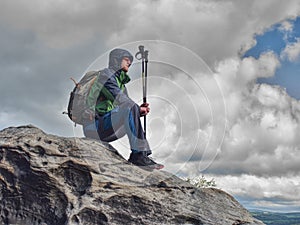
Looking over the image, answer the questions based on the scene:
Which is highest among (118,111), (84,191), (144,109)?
(144,109)

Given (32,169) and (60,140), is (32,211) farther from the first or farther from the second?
(60,140)

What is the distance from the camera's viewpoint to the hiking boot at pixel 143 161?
438 inches

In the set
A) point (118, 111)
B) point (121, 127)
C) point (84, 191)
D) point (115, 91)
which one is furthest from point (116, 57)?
point (84, 191)

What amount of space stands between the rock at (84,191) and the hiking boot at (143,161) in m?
0.22

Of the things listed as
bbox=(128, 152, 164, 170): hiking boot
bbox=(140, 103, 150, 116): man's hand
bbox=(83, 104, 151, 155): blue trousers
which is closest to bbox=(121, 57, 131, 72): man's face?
bbox=(140, 103, 150, 116): man's hand

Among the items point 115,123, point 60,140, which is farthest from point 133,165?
point 60,140

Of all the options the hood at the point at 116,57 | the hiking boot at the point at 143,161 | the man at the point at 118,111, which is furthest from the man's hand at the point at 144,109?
the hood at the point at 116,57

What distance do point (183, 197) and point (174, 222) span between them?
82 centimetres

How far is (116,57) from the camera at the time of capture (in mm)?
12008

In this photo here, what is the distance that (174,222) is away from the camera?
33.2 ft

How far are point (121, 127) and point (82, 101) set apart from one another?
55.5 inches

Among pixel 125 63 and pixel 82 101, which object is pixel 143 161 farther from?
pixel 125 63

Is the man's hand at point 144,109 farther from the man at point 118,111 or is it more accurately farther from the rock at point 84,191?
the rock at point 84,191

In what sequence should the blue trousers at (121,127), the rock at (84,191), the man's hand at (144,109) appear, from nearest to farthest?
the rock at (84,191) → the blue trousers at (121,127) → the man's hand at (144,109)
